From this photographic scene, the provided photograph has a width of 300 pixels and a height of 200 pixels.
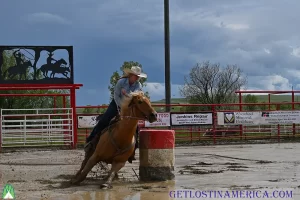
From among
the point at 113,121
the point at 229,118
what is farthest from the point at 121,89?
the point at 229,118

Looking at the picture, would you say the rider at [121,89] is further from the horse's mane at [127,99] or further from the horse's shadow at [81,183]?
the horse's shadow at [81,183]

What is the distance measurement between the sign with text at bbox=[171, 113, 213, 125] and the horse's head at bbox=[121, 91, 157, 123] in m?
13.8

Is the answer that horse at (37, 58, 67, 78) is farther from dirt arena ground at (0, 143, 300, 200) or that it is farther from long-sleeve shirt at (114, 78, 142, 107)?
long-sleeve shirt at (114, 78, 142, 107)

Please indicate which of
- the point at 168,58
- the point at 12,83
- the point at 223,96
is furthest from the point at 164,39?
the point at 223,96

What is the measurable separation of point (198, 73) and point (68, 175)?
36.9 metres

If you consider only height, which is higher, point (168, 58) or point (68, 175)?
point (168, 58)

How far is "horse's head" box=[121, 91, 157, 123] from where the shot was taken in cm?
815

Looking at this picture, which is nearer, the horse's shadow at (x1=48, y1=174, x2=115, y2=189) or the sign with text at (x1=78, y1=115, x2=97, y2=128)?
the horse's shadow at (x1=48, y1=174, x2=115, y2=189)

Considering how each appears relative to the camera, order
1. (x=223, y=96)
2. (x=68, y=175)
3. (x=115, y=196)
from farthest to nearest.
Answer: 1. (x=223, y=96)
2. (x=68, y=175)
3. (x=115, y=196)

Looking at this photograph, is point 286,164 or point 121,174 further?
point 286,164

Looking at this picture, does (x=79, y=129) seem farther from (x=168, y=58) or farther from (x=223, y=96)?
(x=223, y=96)

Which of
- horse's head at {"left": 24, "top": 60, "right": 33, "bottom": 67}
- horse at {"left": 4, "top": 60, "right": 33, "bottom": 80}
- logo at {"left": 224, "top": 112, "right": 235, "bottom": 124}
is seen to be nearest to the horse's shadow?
horse at {"left": 4, "top": 60, "right": 33, "bottom": 80}

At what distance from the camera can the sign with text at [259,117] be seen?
2269 centimetres

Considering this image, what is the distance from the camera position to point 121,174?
34.6ft
